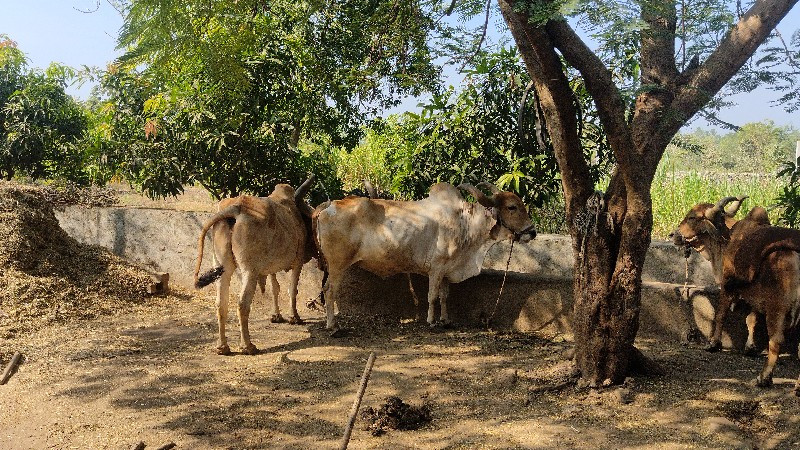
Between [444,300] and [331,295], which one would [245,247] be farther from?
[444,300]

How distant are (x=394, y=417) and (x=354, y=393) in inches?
25.5

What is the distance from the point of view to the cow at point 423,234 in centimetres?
690

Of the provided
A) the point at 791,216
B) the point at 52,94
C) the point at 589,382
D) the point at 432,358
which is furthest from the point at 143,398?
the point at 52,94

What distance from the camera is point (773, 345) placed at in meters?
5.14

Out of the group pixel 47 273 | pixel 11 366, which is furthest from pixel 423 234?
pixel 47 273

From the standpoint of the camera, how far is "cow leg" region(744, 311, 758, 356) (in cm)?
594

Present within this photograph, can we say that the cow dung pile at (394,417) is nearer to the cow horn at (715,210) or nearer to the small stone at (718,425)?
the small stone at (718,425)

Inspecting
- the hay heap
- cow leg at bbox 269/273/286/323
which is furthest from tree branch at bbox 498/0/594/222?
the hay heap

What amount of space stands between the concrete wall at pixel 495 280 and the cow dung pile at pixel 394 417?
2.42m

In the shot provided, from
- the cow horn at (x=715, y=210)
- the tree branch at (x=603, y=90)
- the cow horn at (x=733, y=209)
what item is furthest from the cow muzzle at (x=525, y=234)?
the tree branch at (x=603, y=90)

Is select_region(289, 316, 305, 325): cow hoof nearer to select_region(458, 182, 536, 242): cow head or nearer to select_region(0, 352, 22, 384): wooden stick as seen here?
select_region(458, 182, 536, 242): cow head

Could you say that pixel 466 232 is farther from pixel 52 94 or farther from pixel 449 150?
pixel 52 94

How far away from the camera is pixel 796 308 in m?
5.22

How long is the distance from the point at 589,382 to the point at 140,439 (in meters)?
2.95
